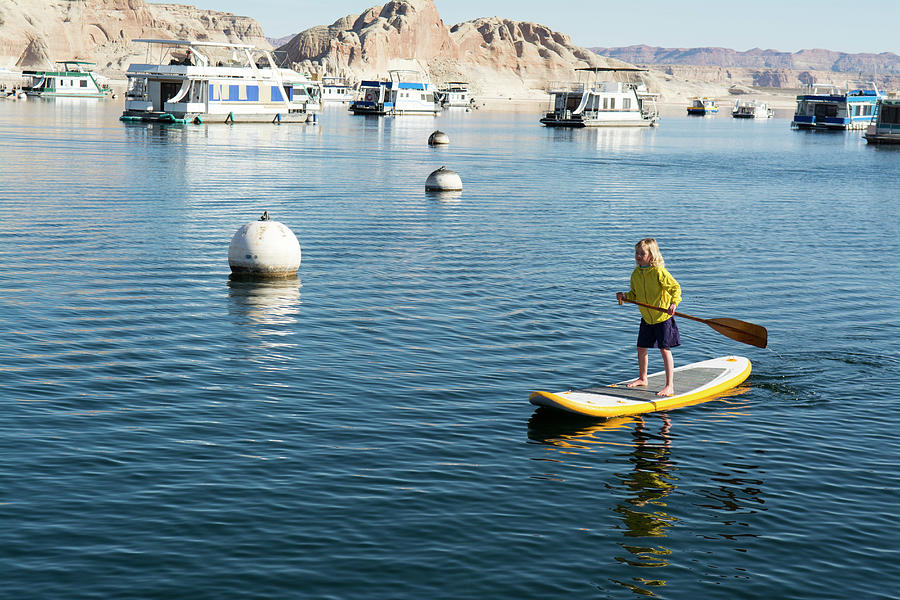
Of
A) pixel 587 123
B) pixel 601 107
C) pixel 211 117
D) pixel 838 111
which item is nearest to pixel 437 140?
pixel 211 117

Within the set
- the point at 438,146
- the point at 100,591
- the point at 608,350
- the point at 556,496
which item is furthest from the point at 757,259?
the point at 438,146

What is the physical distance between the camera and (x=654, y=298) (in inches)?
550

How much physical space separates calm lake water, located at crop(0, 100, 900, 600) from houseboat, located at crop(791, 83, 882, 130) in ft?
370

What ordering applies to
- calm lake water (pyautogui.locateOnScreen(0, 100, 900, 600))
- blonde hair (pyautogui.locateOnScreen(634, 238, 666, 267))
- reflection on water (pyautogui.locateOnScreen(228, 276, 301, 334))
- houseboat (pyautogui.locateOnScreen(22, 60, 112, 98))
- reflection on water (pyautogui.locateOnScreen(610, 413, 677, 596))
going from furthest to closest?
houseboat (pyautogui.locateOnScreen(22, 60, 112, 98)) → reflection on water (pyautogui.locateOnScreen(228, 276, 301, 334)) → blonde hair (pyautogui.locateOnScreen(634, 238, 666, 267)) → reflection on water (pyautogui.locateOnScreen(610, 413, 677, 596)) → calm lake water (pyautogui.locateOnScreen(0, 100, 900, 600))

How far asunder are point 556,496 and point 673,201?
34.2m

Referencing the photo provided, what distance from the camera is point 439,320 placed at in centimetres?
1916

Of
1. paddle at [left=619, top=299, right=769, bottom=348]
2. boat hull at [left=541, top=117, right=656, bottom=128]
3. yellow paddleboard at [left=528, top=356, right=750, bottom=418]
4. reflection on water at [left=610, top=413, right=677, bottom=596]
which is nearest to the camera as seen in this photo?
reflection on water at [left=610, top=413, right=677, bottom=596]

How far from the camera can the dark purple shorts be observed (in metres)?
14.1

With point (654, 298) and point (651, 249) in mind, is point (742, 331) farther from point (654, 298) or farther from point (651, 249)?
point (651, 249)

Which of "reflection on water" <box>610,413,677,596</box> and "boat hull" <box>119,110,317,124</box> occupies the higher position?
"boat hull" <box>119,110,317,124</box>

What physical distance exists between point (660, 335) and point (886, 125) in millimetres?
95769

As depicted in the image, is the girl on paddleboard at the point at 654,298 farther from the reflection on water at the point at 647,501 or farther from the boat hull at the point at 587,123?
the boat hull at the point at 587,123

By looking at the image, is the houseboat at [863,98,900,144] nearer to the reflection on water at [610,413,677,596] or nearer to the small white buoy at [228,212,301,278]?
the small white buoy at [228,212,301,278]

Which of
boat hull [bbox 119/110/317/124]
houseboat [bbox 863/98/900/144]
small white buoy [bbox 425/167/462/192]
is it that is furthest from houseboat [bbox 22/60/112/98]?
small white buoy [bbox 425/167/462/192]
